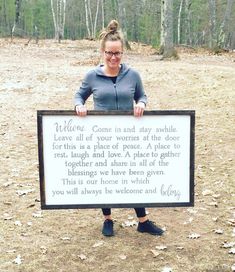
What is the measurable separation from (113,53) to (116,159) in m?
0.99

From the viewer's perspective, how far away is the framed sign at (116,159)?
4574mm

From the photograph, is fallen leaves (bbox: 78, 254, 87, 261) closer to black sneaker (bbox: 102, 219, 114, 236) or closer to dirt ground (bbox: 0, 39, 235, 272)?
dirt ground (bbox: 0, 39, 235, 272)

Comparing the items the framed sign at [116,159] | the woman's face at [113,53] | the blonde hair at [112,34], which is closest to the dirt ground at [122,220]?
the framed sign at [116,159]

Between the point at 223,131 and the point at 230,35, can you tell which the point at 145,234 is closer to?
the point at 223,131

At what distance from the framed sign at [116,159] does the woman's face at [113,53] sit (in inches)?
20.1

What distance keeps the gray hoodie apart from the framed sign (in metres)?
0.32

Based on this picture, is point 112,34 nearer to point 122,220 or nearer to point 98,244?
point 98,244

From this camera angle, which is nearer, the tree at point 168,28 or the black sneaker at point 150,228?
the black sneaker at point 150,228

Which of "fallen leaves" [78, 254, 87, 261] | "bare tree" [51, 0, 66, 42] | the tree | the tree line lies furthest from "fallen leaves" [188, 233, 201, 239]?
the tree line

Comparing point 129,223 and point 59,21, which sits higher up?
point 59,21

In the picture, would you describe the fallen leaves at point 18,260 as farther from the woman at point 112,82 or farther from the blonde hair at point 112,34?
the blonde hair at point 112,34

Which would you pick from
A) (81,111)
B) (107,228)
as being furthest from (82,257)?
(81,111)

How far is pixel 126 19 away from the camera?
165 ft

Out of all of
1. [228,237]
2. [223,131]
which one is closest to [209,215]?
[228,237]
